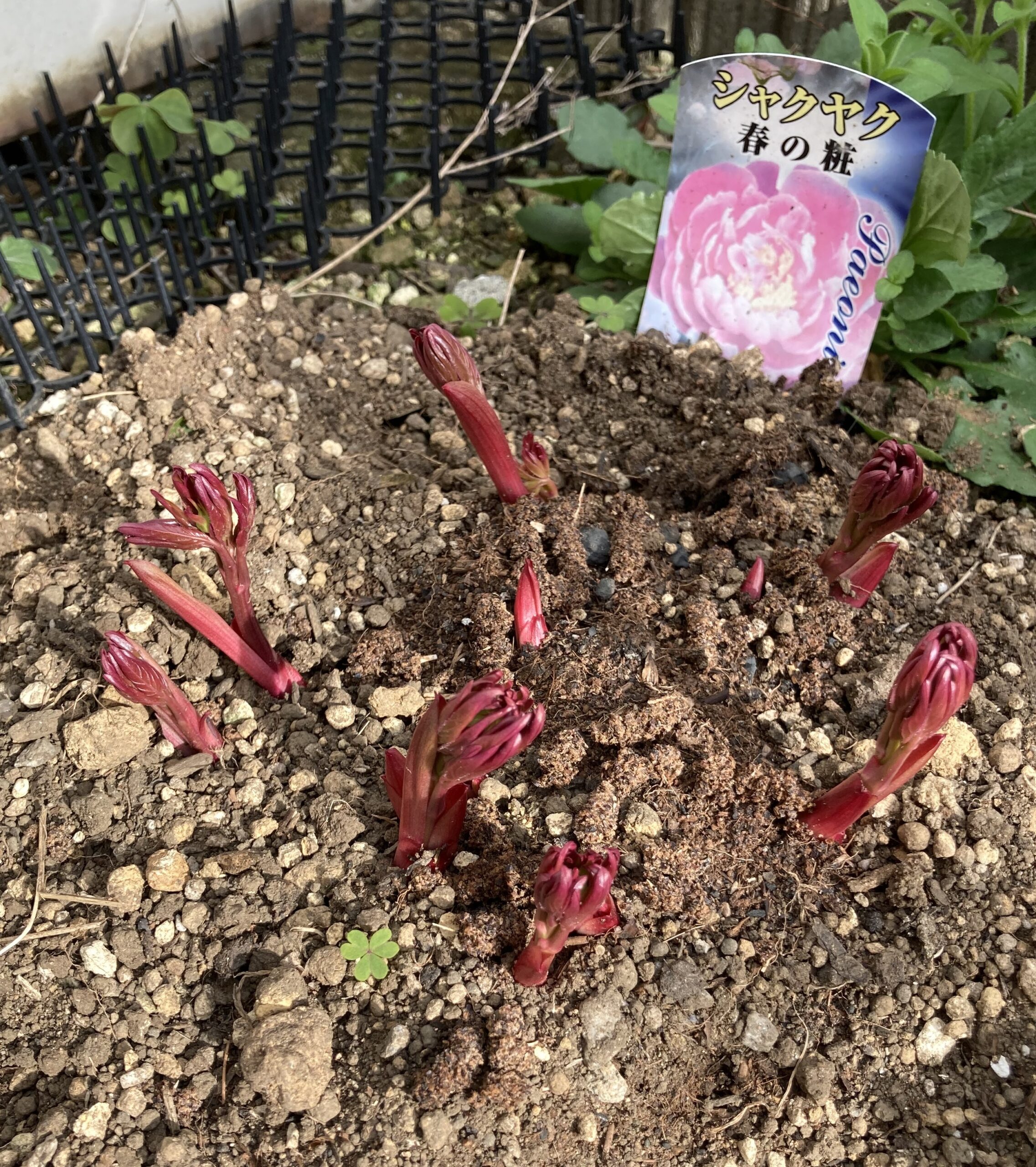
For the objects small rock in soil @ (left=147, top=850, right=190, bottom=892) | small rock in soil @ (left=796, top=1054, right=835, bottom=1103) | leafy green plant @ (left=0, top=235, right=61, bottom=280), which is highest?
leafy green plant @ (left=0, top=235, right=61, bottom=280)

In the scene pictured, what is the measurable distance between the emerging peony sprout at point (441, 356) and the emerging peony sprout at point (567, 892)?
2.92 feet

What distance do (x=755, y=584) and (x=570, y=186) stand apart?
4.65 ft

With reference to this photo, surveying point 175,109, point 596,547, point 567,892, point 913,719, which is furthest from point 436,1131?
point 175,109

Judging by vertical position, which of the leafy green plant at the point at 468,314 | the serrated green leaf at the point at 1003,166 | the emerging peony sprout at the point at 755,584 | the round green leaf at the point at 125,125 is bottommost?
the emerging peony sprout at the point at 755,584

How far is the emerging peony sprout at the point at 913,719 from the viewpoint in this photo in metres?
1.45

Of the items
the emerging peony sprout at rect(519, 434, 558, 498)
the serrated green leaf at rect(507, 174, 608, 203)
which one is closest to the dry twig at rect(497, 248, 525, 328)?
the serrated green leaf at rect(507, 174, 608, 203)

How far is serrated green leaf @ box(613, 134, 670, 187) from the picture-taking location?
2.79 m

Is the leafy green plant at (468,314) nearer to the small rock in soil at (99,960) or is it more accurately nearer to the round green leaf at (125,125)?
the round green leaf at (125,125)

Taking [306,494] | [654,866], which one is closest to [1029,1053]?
[654,866]

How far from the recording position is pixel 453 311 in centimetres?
270

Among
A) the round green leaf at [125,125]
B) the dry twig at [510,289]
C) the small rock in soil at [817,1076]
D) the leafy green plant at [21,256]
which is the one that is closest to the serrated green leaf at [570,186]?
the dry twig at [510,289]

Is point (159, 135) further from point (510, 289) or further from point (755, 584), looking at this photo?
point (755, 584)

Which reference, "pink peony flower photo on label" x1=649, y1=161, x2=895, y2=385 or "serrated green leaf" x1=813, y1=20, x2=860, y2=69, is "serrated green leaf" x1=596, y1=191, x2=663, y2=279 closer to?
"pink peony flower photo on label" x1=649, y1=161, x2=895, y2=385

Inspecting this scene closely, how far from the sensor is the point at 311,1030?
5.06ft
